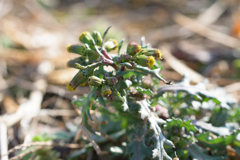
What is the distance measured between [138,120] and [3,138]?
1621mm

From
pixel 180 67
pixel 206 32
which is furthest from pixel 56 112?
pixel 206 32

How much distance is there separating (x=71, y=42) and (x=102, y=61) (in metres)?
3.57

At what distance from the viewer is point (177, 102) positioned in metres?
2.30

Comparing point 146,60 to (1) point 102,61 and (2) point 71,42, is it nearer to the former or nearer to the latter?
(1) point 102,61

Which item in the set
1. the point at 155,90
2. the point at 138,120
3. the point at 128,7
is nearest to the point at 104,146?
the point at 138,120

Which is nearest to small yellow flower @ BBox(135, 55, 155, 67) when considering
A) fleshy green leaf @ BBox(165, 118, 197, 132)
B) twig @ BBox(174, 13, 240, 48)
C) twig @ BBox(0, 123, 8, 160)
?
fleshy green leaf @ BBox(165, 118, 197, 132)

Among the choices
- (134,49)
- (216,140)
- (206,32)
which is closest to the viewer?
(134,49)

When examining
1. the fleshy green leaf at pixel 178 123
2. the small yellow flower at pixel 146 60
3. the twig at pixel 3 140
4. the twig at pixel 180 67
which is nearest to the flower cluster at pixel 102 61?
the small yellow flower at pixel 146 60

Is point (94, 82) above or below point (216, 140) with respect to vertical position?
above

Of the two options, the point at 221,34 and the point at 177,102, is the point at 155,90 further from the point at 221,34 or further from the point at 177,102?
the point at 221,34

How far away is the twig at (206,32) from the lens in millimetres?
4620

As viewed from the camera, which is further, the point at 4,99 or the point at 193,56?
the point at 193,56

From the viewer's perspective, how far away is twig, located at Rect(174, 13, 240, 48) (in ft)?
15.2

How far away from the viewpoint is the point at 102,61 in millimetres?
1852
